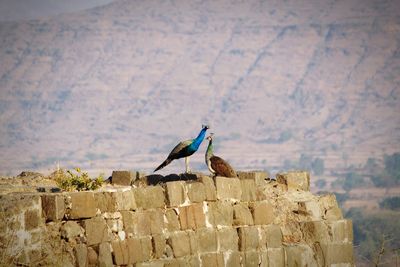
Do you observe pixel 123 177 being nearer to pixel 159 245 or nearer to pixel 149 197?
pixel 149 197

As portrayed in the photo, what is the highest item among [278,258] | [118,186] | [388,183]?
[388,183]

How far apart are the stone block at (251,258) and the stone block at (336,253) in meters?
1.90

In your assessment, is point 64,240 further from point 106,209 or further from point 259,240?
point 259,240

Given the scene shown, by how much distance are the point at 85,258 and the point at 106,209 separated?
0.87 m

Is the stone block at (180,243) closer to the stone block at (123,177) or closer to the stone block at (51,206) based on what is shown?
the stone block at (123,177)

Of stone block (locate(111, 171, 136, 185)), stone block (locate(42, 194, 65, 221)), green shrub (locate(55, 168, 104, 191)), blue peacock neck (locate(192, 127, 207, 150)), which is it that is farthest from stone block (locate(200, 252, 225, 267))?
→ stone block (locate(42, 194, 65, 221))

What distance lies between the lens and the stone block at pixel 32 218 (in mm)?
15461

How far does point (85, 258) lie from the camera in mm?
16094

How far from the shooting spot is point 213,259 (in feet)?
60.4

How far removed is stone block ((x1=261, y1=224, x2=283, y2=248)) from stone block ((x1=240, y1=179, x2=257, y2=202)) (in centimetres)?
52

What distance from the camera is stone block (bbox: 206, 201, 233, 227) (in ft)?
61.2

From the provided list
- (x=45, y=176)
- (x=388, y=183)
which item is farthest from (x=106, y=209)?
(x=388, y=183)

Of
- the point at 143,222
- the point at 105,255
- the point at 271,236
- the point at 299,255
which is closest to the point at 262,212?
the point at 271,236

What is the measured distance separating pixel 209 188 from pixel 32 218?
3892mm
